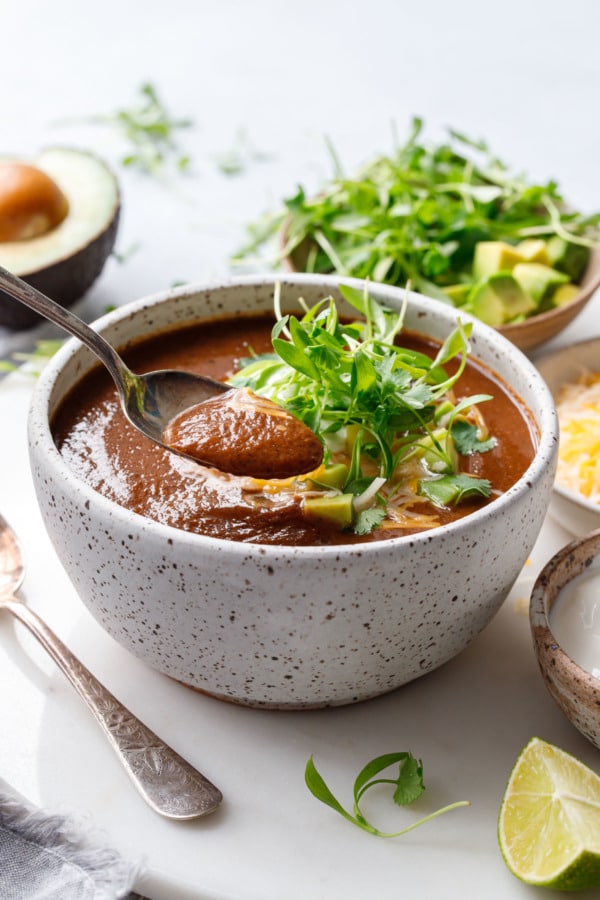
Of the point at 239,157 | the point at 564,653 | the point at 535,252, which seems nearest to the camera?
the point at 564,653

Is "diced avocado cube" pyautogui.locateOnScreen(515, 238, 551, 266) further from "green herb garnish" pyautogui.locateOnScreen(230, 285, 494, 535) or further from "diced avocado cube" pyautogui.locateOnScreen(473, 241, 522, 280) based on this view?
"green herb garnish" pyautogui.locateOnScreen(230, 285, 494, 535)

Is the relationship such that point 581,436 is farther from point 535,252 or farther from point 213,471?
point 213,471

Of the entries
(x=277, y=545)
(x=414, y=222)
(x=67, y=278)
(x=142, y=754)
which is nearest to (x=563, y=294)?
(x=414, y=222)

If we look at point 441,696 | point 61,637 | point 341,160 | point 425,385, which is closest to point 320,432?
point 425,385

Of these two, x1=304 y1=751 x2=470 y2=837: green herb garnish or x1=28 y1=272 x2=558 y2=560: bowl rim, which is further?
x1=304 y1=751 x2=470 y2=837: green herb garnish

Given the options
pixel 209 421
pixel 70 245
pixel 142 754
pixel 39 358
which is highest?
pixel 209 421

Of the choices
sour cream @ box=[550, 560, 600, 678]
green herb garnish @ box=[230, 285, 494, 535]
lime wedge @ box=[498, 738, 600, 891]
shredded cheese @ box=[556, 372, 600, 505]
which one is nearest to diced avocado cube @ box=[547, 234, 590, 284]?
shredded cheese @ box=[556, 372, 600, 505]

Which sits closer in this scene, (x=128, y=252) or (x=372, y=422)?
(x=372, y=422)
